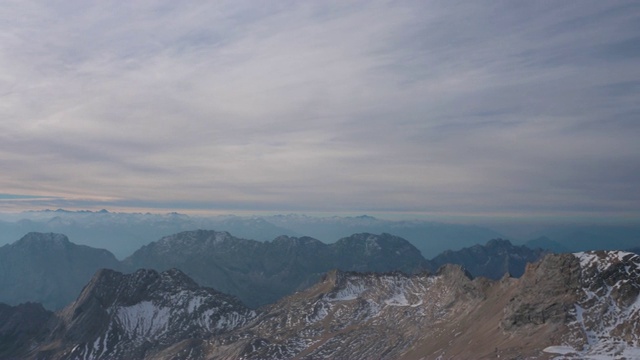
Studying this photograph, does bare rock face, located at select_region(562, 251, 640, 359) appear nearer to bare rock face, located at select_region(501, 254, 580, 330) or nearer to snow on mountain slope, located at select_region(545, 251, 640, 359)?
snow on mountain slope, located at select_region(545, 251, 640, 359)

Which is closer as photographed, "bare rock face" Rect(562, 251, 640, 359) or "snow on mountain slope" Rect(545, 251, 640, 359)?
"snow on mountain slope" Rect(545, 251, 640, 359)

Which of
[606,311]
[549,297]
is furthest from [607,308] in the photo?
[549,297]

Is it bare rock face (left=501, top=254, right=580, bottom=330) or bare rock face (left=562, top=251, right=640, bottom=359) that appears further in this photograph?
bare rock face (left=501, top=254, right=580, bottom=330)

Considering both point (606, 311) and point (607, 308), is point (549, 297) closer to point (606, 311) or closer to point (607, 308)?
point (607, 308)

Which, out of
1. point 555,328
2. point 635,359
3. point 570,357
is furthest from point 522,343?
point 635,359

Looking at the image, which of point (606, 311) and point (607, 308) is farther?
point (607, 308)

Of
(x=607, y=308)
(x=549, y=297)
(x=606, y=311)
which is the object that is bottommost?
(x=606, y=311)

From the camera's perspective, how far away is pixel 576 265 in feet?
623

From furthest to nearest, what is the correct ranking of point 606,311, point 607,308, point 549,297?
point 549,297
point 607,308
point 606,311

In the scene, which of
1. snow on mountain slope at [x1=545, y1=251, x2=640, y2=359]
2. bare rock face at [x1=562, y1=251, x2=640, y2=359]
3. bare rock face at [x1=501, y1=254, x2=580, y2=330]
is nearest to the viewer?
snow on mountain slope at [x1=545, y1=251, x2=640, y2=359]

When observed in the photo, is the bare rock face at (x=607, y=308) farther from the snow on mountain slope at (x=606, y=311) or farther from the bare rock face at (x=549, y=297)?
the bare rock face at (x=549, y=297)

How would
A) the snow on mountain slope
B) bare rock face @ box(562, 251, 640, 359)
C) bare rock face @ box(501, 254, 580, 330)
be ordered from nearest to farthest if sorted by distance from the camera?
the snow on mountain slope
bare rock face @ box(562, 251, 640, 359)
bare rock face @ box(501, 254, 580, 330)

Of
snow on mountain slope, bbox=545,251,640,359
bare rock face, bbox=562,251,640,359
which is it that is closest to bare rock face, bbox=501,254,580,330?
bare rock face, bbox=562,251,640,359

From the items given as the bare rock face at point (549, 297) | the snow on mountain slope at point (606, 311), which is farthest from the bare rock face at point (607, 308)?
the bare rock face at point (549, 297)
